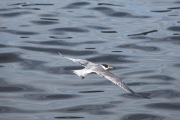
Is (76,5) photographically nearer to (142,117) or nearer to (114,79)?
(142,117)

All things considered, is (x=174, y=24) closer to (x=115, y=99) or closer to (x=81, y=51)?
(x=81, y=51)

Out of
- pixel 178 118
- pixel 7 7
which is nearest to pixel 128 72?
pixel 178 118

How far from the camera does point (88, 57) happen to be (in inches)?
576

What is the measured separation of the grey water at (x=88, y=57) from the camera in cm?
1158

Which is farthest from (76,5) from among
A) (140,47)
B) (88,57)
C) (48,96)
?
(48,96)

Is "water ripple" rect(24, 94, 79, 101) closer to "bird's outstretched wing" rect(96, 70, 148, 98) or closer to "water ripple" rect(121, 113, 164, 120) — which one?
"water ripple" rect(121, 113, 164, 120)

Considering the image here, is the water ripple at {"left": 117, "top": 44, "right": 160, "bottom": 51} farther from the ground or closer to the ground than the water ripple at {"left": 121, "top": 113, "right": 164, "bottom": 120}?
farther from the ground

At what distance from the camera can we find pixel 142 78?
1315cm

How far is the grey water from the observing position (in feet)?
38.0

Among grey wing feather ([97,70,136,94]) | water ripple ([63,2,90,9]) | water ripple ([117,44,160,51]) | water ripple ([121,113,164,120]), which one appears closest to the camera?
grey wing feather ([97,70,136,94])

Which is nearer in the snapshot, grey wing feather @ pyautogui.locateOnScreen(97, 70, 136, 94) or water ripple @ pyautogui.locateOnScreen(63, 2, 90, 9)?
grey wing feather @ pyautogui.locateOnScreen(97, 70, 136, 94)

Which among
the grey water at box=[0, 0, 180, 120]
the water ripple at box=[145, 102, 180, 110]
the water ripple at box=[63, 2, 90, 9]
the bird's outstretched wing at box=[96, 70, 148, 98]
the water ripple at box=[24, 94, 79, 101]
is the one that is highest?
the bird's outstretched wing at box=[96, 70, 148, 98]

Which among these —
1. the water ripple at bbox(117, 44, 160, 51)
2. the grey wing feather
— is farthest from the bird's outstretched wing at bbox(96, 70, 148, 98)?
the water ripple at bbox(117, 44, 160, 51)

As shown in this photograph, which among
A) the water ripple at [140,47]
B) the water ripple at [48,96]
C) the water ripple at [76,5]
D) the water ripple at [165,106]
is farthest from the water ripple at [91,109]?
the water ripple at [76,5]
